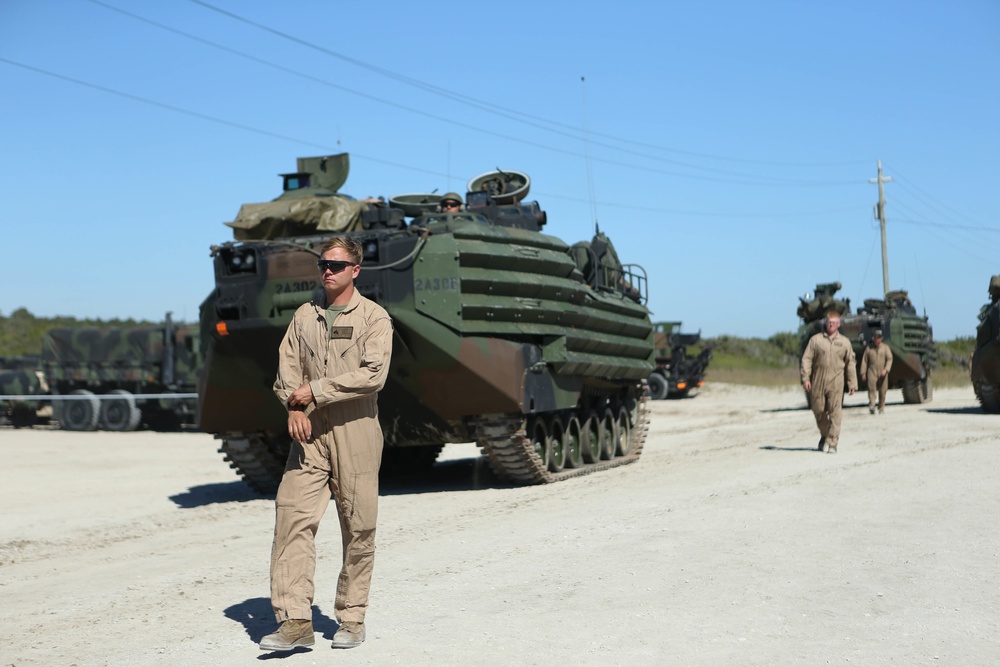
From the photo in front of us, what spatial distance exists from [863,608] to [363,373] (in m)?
2.72

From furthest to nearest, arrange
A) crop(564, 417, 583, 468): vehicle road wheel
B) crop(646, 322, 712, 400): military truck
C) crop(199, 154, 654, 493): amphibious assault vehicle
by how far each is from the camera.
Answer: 1. crop(646, 322, 712, 400): military truck
2. crop(564, 417, 583, 468): vehicle road wheel
3. crop(199, 154, 654, 493): amphibious assault vehicle

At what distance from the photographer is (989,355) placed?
869 inches

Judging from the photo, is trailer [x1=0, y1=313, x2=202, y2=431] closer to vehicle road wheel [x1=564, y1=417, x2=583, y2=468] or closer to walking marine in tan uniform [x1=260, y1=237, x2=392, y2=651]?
vehicle road wheel [x1=564, y1=417, x2=583, y2=468]

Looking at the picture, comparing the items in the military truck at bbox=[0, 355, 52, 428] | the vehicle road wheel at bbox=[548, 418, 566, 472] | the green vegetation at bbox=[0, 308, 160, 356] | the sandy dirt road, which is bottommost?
the sandy dirt road

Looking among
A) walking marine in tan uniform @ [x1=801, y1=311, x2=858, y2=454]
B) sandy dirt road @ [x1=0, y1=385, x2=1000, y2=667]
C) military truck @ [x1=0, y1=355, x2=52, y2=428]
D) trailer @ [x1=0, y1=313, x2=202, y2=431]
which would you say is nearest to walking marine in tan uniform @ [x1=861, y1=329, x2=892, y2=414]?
walking marine in tan uniform @ [x1=801, y1=311, x2=858, y2=454]

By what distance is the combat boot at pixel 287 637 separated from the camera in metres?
5.14

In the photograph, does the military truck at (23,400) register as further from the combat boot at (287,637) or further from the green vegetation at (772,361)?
the combat boot at (287,637)

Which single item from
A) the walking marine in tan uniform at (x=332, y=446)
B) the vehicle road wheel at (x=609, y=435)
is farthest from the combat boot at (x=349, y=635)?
the vehicle road wheel at (x=609, y=435)

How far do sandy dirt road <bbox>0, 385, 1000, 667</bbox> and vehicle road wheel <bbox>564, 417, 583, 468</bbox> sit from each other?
46cm

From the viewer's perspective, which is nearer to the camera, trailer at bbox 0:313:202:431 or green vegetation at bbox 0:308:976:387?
trailer at bbox 0:313:202:431

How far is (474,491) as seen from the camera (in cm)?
1234

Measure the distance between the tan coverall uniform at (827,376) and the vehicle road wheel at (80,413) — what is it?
17.1 m

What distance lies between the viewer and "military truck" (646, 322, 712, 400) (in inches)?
1540

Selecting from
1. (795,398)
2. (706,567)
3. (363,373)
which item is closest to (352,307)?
(363,373)
